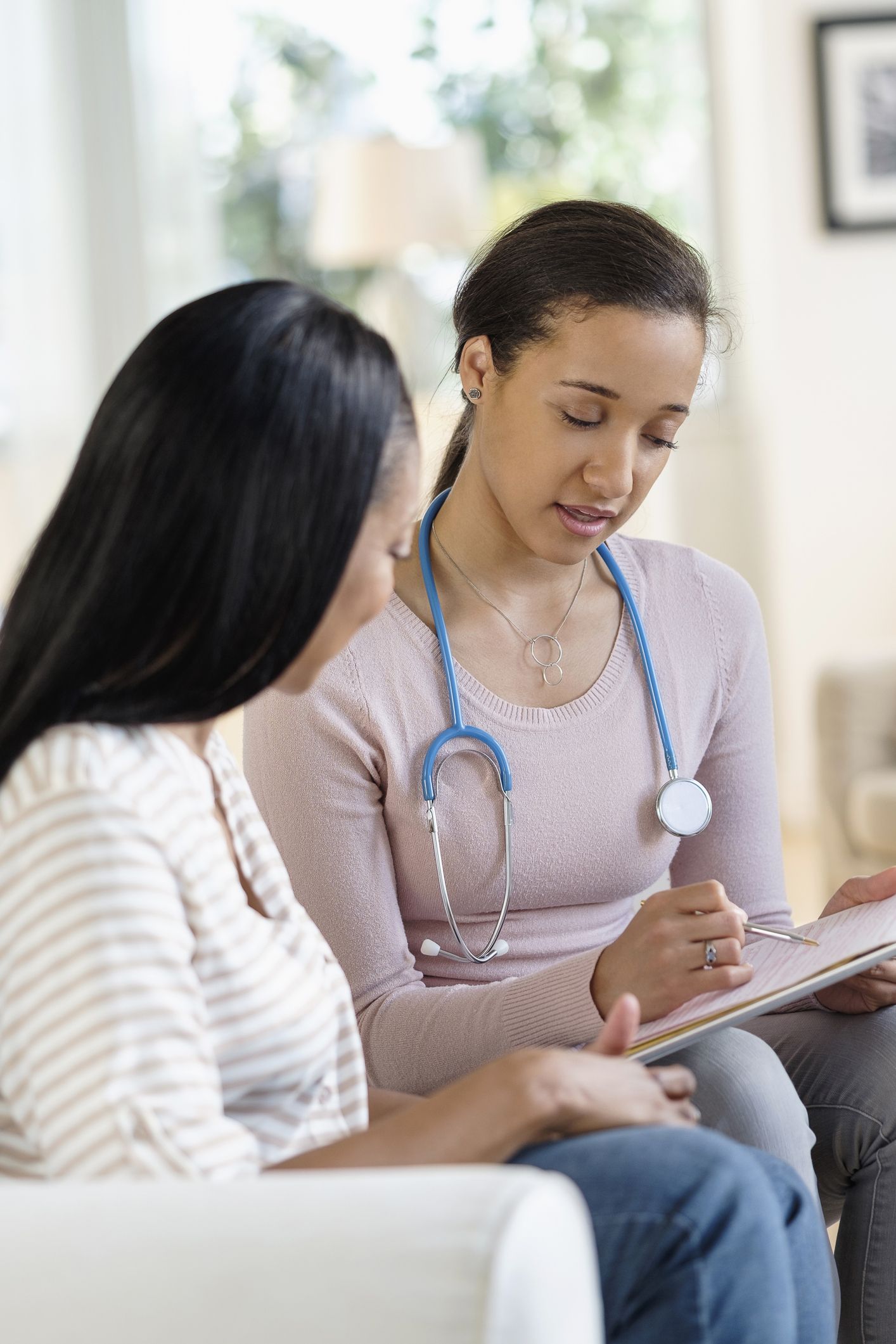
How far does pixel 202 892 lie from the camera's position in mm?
841

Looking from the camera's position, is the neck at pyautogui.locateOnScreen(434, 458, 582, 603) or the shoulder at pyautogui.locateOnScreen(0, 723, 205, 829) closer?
the shoulder at pyautogui.locateOnScreen(0, 723, 205, 829)

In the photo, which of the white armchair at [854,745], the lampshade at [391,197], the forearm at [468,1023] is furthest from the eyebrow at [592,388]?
the lampshade at [391,197]

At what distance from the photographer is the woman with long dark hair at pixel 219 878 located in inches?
30.4

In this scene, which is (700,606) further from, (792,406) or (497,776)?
(792,406)

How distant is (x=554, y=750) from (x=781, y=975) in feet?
1.18

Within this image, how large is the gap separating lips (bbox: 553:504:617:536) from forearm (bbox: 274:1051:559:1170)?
610 millimetres

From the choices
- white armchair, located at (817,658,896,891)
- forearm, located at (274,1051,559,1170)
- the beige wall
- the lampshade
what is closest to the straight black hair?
forearm, located at (274,1051,559,1170)

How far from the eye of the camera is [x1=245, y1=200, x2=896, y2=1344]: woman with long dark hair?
1.25 meters

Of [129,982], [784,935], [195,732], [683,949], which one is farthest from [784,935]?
[129,982]

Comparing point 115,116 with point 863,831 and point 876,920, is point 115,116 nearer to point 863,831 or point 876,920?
point 863,831

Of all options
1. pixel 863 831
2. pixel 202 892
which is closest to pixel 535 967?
pixel 202 892

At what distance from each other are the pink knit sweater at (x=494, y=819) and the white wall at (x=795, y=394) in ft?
8.55

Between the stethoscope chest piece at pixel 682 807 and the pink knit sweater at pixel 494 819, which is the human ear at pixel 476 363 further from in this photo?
the stethoscope chest piece at pixel 682 807

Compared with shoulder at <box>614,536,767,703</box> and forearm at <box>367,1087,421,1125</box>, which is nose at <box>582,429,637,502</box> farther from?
forearm at <box>367,1087,421,1125</box>
